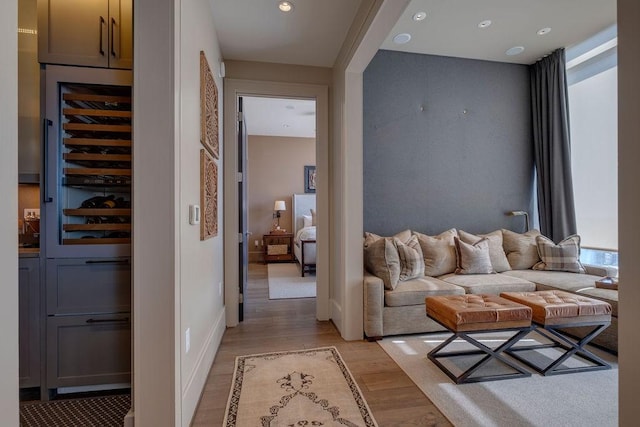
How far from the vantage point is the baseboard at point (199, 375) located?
5.27 feet

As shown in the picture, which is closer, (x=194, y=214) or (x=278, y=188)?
(x=194, y=214)

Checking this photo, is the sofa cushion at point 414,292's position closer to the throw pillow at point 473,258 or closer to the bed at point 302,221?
the throw pillow at point 473,258

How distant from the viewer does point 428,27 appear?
3201 millimetres

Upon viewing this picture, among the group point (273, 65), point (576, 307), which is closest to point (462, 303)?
point (576, 307)

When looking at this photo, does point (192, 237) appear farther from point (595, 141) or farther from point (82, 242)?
point (595, 141)

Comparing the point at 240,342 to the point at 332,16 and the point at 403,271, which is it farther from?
the point at 332,16

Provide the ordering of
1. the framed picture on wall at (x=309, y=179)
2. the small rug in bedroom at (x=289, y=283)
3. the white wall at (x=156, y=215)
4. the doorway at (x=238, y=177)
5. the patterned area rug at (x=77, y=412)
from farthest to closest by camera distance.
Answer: the framed picture on wall at (x=309, y=179)
the small rug in bedroom at (x=289, y=283)
the doorway at (x=238, y=177)
the patterned area rug at (x=77, y=412)
the white wall at (x=156, y=215)

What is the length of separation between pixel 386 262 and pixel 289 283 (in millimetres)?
2476

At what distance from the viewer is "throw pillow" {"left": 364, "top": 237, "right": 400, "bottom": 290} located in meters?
2.82

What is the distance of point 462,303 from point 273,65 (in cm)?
297

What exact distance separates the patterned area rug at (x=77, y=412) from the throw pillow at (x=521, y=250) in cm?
401

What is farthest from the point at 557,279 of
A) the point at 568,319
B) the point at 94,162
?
the point at 94,162

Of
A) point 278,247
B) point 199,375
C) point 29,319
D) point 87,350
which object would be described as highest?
point 29,319

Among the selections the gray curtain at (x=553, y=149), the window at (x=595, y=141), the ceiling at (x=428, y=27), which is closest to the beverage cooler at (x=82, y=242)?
the ceiling at (x=428, y=27)
